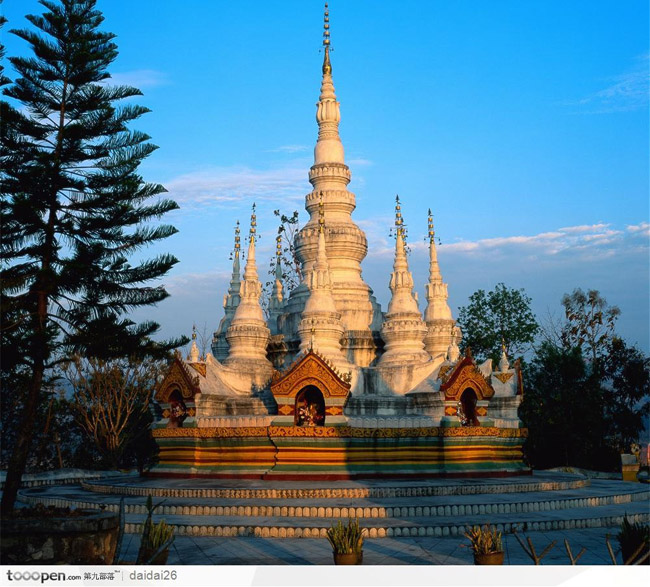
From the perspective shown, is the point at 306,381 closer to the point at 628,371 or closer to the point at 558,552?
the point at 558,552

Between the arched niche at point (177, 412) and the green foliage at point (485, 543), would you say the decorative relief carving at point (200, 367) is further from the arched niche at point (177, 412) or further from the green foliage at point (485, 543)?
the green foliage at point (485, 543)

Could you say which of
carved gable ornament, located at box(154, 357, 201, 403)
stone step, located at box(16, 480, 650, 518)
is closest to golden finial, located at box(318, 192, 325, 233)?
carved gable ornament, located at box(154, 357, 201, 403)

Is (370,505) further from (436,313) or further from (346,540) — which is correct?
(436,313)

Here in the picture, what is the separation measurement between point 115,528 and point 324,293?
56.6 feet

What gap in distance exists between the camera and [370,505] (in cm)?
1636

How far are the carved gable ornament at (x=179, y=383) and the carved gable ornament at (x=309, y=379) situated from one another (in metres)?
3.10

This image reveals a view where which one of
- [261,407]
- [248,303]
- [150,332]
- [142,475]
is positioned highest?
[248,303]

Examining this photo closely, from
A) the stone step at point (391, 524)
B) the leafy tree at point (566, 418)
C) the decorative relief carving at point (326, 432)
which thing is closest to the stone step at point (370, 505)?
Answer: the stone step at point (391, 524)

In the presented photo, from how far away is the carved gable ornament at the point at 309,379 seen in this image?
910 inches

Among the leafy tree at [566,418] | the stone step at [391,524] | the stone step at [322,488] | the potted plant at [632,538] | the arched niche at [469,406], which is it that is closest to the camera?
the potted plant at [632,538]

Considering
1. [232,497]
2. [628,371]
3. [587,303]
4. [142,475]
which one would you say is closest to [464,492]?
[232,497]

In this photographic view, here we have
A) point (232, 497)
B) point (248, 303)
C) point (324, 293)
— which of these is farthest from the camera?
point (248, 303)
